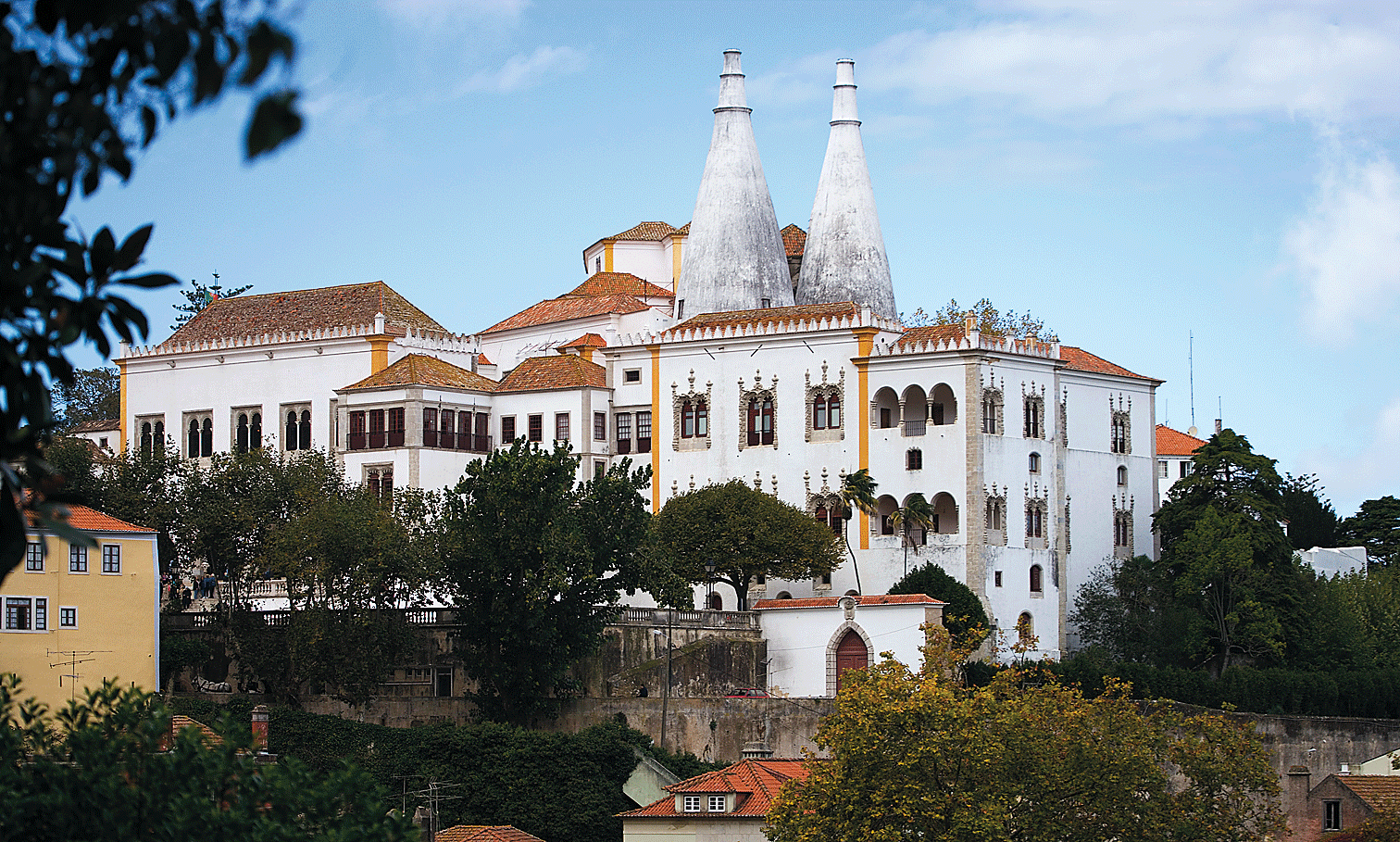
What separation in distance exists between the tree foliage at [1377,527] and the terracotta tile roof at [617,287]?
34.6m

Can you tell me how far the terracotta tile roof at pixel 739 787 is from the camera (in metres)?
51.2

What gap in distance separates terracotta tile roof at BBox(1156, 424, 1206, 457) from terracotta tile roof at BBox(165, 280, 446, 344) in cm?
3584

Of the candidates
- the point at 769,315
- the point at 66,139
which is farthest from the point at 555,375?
the point at 66,139

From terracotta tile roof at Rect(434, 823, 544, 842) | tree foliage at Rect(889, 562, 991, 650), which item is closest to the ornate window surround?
tree foliage at Rect(889, 562, 991, 650)

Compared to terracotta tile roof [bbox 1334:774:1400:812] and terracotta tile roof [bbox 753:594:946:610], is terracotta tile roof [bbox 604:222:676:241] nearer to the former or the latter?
terracotta tile roof [bbox 753:594:946:610]

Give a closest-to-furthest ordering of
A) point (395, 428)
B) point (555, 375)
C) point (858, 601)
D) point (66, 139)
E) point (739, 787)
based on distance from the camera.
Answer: point (66, 139)
point (739, 787)
point (858, 601)
point (395, 428)
point (555, 375)

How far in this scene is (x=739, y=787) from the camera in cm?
5200

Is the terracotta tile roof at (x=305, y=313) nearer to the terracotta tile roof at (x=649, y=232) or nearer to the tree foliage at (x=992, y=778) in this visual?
the terracotta tile roof at (x=649, y=232)

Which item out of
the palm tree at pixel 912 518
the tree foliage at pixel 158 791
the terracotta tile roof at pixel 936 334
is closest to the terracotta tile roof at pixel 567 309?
the terracotta tile roof at pixel 936 334

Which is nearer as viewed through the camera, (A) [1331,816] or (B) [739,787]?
(B) [739,787]

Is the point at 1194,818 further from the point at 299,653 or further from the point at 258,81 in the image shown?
the point at 258,81

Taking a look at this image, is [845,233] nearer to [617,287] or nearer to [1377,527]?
[617,287]

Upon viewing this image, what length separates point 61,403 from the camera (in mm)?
111375

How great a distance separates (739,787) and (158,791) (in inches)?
1403
